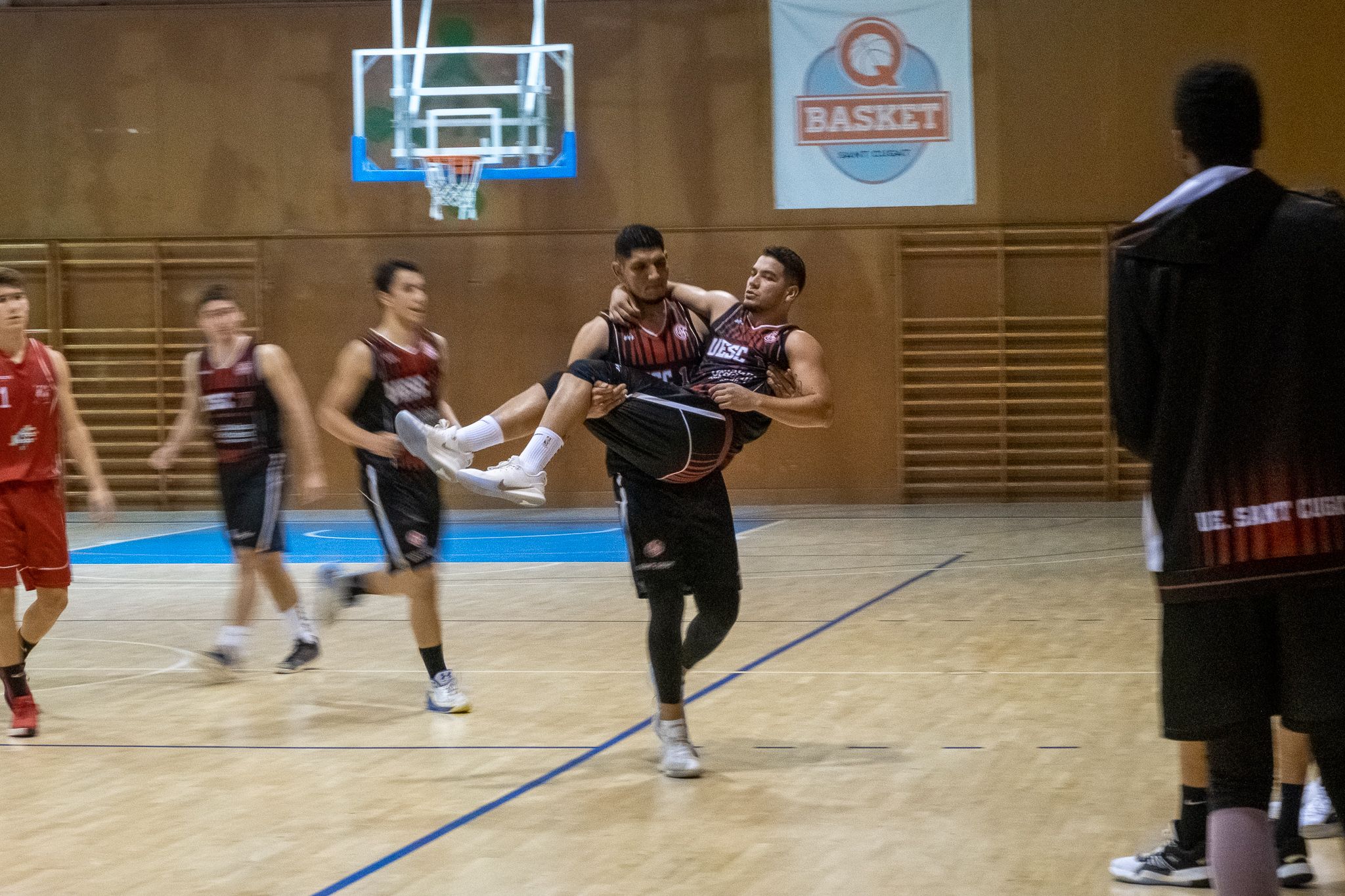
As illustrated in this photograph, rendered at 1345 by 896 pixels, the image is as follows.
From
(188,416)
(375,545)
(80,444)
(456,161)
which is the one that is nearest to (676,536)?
(80,444)

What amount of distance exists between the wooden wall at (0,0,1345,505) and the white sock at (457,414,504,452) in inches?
385

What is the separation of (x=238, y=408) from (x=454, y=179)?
7.01m

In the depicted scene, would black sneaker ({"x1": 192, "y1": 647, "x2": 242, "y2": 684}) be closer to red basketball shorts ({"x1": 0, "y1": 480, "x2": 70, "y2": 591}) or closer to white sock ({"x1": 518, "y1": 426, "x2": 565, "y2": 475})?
red basketball shorts ({"x1": 0, "y1": 480, "x2": 70, "y2": 591})

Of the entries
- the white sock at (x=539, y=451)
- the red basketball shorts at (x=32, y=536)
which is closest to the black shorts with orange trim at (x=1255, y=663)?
the white sock at (x=539, y=451)

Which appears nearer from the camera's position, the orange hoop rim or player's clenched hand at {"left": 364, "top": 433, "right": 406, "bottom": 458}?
player's clenched hand at {"left": 364, "top": 433, "right": 406, "bottom": 458}

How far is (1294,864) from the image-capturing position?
3.39 meters

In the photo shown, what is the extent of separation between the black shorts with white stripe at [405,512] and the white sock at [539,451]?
921 millimetres

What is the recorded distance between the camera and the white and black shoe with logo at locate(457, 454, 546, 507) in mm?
4805

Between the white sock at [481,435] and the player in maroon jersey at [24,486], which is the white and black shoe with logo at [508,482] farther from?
the player in maroon jersey at [24,486]

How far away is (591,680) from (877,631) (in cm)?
172

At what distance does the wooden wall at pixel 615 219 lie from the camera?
47.0 feet

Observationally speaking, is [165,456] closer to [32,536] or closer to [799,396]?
[32,536]

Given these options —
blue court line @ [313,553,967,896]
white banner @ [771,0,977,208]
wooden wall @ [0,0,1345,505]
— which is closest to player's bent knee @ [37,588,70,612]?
blue court line @ [313,553,967,896]

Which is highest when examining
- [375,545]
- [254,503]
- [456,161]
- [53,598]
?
[456,161]
